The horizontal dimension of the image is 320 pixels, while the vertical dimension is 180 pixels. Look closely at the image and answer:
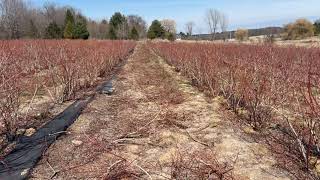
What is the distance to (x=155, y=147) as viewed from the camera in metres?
4.82

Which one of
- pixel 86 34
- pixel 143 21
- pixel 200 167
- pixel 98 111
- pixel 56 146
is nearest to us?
pixel 200 167

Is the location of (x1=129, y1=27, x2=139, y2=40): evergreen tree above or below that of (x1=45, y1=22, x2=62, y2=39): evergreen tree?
below

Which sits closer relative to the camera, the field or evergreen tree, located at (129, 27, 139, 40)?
the field

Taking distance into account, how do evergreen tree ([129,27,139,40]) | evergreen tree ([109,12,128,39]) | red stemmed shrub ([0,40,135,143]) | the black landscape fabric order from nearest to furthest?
1. the black landscape fabric
2. red stemmed shrub ([0,40,135,143])
3. evergreen tree ([109,12,128,39])
4. evergreen tree ([129,27,139,40])

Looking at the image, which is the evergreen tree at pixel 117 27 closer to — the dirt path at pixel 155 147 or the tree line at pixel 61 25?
the tree line at pixel 61 25

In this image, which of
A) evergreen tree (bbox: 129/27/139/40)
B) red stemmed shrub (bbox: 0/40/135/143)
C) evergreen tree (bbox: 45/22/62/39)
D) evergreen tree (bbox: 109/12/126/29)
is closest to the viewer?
red stemmed shrub (bbox: 0/40/135/143)

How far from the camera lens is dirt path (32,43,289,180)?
13.1ft

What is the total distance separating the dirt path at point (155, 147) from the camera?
157 inches

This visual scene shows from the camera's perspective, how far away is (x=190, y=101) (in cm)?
772

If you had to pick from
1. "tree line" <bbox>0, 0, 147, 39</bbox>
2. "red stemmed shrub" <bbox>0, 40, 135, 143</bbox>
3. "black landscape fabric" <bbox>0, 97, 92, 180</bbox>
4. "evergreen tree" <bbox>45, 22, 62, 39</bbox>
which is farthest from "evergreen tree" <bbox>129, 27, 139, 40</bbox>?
"black landscape fabric" <bbox>0, 97, 92, 180</bbox>

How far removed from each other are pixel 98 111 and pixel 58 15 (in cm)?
7041

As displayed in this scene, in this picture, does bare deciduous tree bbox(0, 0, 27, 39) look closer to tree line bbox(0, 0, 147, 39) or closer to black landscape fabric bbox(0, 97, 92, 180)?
tree line bbox(0, 0, 147, 39)

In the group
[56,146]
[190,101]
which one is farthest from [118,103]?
[56,146]

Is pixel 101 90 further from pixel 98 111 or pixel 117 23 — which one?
pixel 117 23
